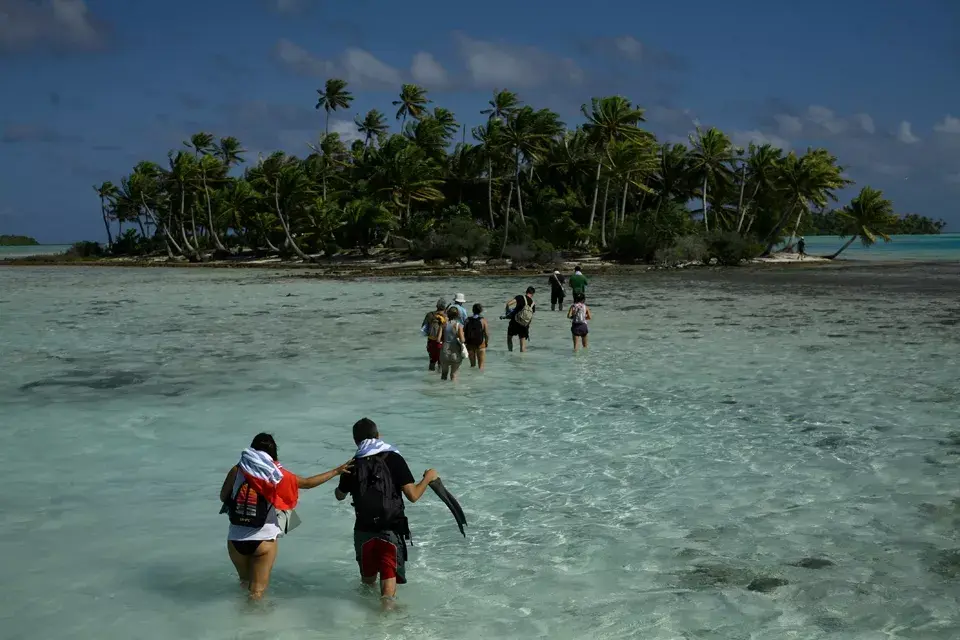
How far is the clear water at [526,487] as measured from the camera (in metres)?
7.03

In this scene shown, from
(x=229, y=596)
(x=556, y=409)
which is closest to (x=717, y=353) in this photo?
(x=556, y=409)

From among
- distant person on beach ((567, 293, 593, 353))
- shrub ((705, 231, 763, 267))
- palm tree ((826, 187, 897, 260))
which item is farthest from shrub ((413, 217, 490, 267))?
distant person on beach ((567, 293, 593, 353))

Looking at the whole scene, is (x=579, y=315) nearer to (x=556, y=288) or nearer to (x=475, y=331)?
(x=475, y=331)

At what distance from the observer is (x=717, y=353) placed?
69.0 ft

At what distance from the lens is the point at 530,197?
7981 cm

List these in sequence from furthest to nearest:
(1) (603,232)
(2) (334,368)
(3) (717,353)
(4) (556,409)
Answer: (1) (603,232) → (3) (717,353) → (2) (334,368) → (4) (556,409)

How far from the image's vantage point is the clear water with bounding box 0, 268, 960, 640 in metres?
7.03

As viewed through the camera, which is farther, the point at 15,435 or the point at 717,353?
the point at 717,353

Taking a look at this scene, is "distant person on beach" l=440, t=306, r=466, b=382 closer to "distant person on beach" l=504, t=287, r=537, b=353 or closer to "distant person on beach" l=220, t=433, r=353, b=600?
"distant person on beach" l=504, t=287, r=537, b=353

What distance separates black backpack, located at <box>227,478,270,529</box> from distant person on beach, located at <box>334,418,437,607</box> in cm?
53

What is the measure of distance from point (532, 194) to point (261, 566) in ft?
245

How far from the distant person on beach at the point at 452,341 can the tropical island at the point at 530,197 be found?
2047 inches

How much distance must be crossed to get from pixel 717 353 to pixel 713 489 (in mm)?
11364

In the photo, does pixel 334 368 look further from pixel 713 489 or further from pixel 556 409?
pixel 713 489
